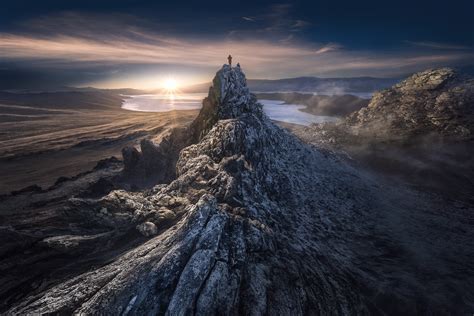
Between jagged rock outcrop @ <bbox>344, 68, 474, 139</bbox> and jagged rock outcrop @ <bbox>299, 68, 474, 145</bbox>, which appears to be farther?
jagged rock outcrop @ <bbox>344, 68, 474, 139</bbox>

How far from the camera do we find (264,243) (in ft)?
34.2

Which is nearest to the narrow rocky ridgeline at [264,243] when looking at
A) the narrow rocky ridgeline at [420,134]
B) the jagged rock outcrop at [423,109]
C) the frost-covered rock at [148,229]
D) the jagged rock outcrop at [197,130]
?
the frost-covered rock at [148,229]

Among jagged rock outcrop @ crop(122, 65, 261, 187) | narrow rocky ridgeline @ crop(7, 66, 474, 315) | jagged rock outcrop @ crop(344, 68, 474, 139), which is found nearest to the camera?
narrow rocky ridgeline @ crop(7, 66, 474, 315)

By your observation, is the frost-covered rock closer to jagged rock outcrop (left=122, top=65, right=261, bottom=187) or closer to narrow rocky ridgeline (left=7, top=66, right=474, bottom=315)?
narrow rocky ridgeline (left=7, top=66, right=474, bottom=315)

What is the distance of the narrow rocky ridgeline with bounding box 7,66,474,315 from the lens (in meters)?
8.22

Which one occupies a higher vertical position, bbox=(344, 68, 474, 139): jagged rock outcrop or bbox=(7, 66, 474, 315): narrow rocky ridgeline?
bbox=(344, 68, 474, 139): jagged rock outcrop

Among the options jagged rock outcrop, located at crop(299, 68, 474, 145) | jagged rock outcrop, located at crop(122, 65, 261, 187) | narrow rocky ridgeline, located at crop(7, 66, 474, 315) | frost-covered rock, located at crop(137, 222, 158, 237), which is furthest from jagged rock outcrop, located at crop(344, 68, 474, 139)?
frost-covered rock, located at crop(137, 222, 158, 237)

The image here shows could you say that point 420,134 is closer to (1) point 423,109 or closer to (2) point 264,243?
(1) point 423,109

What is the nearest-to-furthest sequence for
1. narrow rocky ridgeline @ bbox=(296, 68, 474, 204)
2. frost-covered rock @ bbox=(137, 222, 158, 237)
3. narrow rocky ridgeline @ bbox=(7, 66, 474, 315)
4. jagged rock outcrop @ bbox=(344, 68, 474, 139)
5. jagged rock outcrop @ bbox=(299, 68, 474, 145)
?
narrow rocky ridgeline @ bbox=(7, 66, 474, 315) → frost-covered rock @ bbox=(137, 222, 158, 237) → narrow rocky ridgeline @ bbox=(296, 68, 474, 204) → jagged rock outcrop @ bbox=(299, 68, 474, 145) → jagged rock outcrop @ bbox=(344, 68, 474, 139)

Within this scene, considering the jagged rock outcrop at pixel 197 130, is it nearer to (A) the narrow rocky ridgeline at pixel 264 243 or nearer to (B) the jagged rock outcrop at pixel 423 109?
(A) the narrow rocky ridgeline at pixel 264 243

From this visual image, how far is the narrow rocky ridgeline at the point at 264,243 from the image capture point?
8.22 metres

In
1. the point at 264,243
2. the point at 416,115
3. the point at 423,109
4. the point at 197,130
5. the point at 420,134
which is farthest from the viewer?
the point at 423,109

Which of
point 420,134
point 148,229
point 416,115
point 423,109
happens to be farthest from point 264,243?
point 423,109

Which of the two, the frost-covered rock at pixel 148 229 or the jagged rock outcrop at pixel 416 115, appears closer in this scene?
the frost-covered rock at pixel 148 229
